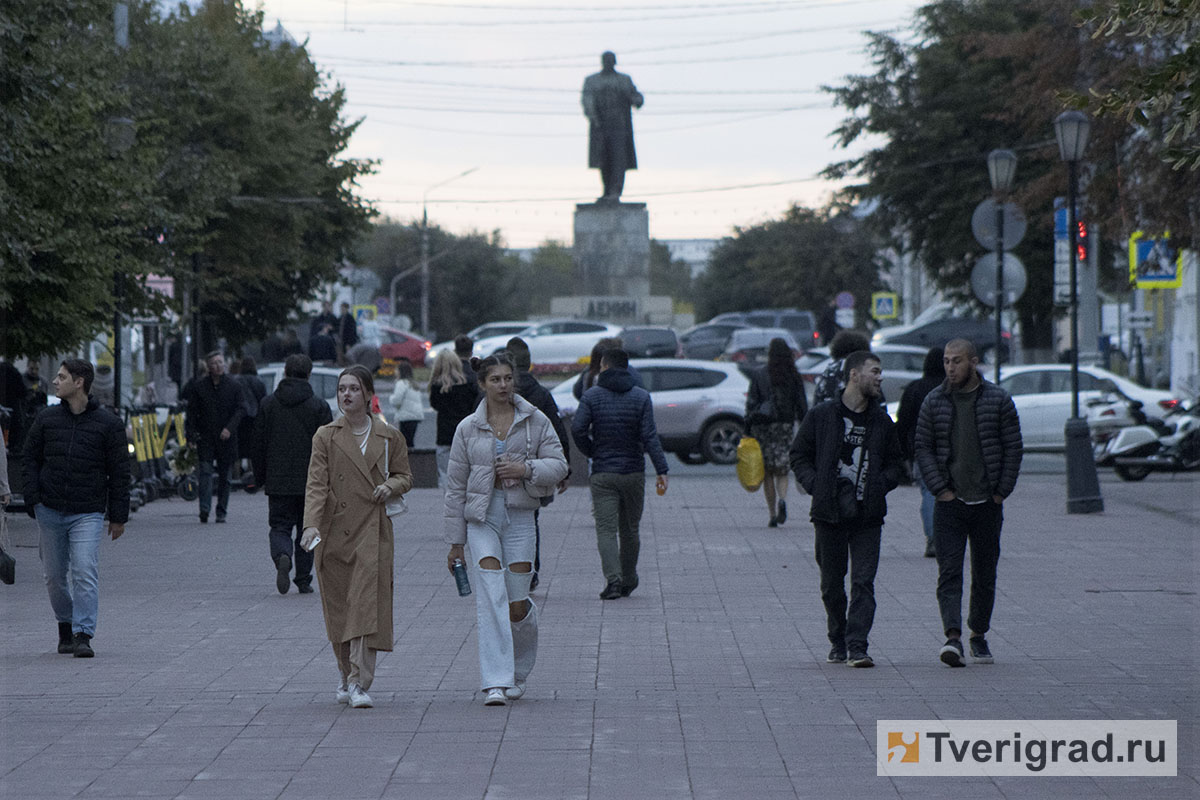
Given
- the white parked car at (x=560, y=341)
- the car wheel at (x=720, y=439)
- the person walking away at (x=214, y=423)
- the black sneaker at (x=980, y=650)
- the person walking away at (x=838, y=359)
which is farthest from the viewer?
the white parked car at (x=560, y=341)

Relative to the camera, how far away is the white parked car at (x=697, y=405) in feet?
83.9

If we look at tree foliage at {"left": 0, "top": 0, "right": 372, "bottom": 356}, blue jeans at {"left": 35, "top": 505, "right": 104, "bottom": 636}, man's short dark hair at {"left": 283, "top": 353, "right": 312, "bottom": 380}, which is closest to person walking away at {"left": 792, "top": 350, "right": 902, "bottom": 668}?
blue jeans at {"left": 35, "top": 505, "right": 104, "bottom": 636}

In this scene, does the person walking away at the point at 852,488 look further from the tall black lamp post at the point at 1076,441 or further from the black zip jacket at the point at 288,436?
the tall black lamp post at the point at 1076,441

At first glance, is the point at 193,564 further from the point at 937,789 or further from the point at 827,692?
the point at 937,789

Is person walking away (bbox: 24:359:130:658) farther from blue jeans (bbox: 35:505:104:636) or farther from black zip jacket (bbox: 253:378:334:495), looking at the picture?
black zip jacket (bbox: 253:378:334:495)

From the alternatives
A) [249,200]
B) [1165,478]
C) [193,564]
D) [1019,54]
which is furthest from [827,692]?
[249,200]

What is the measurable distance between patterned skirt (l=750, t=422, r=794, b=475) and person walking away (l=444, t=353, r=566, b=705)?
8.62 metres

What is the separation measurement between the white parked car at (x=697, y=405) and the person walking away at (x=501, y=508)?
16852mm

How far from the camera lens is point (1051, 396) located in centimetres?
2628

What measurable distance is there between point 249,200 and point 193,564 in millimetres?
16902

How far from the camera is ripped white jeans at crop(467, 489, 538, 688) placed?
8.34 m

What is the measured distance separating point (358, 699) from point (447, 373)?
7.27 m

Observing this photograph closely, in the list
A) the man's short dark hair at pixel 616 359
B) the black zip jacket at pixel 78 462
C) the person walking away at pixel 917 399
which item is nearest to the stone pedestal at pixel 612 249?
the person walking away at pixel 917 399

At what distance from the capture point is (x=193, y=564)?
14.7 metres
